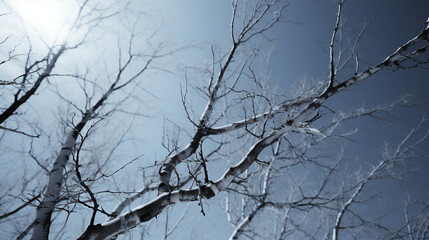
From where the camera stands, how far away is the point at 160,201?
6.97 ft

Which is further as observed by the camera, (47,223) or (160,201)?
(47,223)

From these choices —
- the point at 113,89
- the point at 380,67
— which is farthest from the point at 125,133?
the point at 380,67

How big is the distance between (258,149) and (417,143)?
21.6ft

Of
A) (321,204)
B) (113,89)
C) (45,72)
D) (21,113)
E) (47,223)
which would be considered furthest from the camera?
(113,89)

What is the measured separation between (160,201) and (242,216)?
4621 millimetres

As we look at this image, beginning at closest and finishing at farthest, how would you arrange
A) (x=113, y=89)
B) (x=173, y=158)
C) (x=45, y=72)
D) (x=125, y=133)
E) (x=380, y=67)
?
(x=380, y=67) → (x=173, y=158) → (x=45, y=72) → (x=113, y=89) → (x=125, y=133)

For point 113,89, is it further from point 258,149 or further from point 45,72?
point 258,149

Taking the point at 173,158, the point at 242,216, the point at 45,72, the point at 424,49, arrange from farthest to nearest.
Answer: the point at 242,216, the point at 45,72, the point at 173,158, the point at 424,49

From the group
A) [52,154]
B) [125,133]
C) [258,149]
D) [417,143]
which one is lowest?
[258,149]

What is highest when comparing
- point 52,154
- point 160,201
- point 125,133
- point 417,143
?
point 125,133

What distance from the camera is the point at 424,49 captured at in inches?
107

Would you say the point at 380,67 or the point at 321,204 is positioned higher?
the point at 380,67

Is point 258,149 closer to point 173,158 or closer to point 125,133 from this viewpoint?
point 173,158

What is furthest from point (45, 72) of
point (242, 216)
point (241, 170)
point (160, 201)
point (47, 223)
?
point (242, 216)
